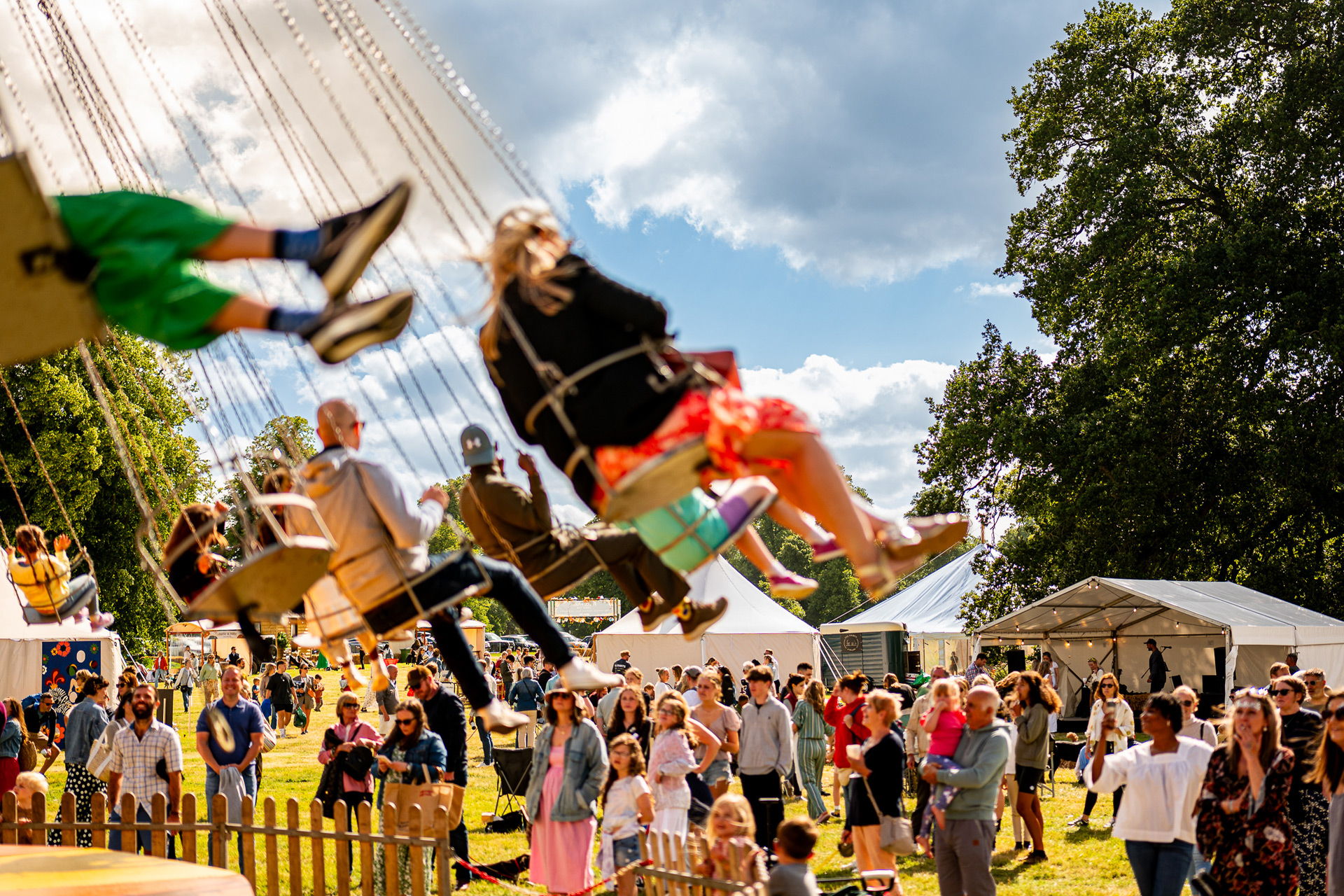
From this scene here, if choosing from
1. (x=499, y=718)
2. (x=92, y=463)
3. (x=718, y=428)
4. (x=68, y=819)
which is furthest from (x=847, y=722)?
(x=92, y=463)

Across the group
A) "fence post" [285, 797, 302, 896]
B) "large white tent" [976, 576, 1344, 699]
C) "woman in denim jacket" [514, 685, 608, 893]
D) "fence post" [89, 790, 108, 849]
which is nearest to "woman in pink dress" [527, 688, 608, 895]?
"woman in denim jacket" [514, 685, 608, 893]

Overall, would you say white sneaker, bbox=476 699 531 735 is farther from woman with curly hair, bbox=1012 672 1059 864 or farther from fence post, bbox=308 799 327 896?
woman with curly hair, bbox=1012 672 1059 864

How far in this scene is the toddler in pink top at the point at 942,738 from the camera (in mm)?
7551

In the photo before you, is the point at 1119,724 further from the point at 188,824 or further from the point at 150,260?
the point at 150,260

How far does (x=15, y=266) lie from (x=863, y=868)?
7033mm

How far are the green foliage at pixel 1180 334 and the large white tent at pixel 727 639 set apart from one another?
5644 mm

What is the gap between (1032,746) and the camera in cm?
1093

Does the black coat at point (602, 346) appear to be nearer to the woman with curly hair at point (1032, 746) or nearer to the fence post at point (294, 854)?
the fence post at point (294, 854)

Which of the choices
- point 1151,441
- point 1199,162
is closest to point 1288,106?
point 1199,162

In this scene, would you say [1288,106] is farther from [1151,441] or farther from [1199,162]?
[1151,441]

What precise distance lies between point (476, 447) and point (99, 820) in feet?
15.9

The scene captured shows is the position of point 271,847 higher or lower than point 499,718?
lower

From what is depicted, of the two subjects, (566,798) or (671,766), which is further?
(671,766)

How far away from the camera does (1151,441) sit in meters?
24.4
